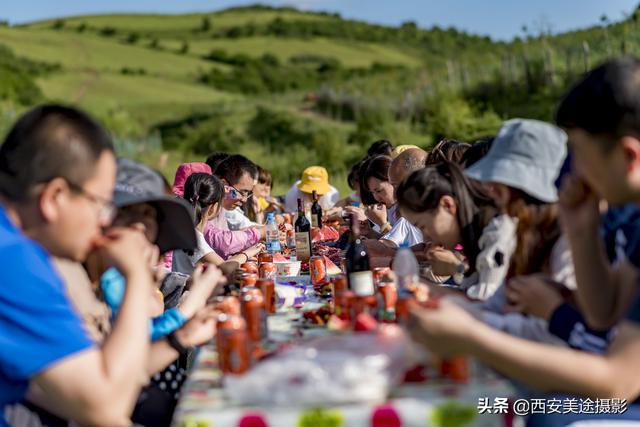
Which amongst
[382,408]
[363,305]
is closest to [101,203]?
[382,408]

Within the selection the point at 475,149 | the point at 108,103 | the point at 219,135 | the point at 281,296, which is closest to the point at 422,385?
the point at 281,296

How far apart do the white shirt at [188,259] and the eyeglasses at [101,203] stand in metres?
3.03

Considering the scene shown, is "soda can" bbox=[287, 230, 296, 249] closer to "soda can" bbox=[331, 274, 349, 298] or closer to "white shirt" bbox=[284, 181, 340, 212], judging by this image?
"white shirt" bbox=[284, 181, 340, 212]

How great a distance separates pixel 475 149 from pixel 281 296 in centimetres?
160

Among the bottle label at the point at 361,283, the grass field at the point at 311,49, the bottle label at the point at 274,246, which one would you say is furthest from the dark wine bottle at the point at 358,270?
the grass field at the point at 311,49

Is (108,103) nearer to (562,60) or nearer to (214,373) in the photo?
(562,60)

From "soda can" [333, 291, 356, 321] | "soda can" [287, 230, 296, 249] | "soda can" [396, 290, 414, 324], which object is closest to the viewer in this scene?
"soda can" [396, 290, 414, 324]

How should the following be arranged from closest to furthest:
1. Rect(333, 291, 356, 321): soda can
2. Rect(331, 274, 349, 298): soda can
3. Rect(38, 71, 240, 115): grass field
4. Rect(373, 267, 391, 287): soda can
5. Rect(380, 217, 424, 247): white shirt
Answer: Rect(333, 291, 356, 321): soda can < Rect(331, 274, 349, 298): soda can < Rect(373, 267, 391, 287): soda can < Rect(380, 217, 424, 247): white shirt < Rect(38, 71, 240, 115): grass field

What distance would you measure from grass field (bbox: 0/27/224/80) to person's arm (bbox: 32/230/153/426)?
5612cm

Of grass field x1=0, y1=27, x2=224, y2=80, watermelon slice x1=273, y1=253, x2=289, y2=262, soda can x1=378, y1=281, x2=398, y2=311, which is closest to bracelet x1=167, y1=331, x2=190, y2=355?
soda can x1=378, y1=281, x2=398, y2=311

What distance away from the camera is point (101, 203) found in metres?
2.06

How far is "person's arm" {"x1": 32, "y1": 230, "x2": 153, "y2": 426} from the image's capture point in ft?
6.05

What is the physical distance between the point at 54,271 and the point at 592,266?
1438 mm

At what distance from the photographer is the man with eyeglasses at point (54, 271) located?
72.7 inches
